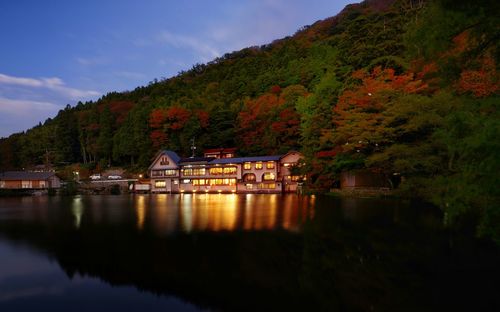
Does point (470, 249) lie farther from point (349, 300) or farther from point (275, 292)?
point (275, 292)

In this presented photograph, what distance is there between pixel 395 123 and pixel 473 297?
2723 cm

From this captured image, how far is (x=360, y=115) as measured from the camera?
116 ft

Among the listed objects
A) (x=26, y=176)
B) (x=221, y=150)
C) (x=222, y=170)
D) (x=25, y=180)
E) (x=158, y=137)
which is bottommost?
(x=25, y=180)

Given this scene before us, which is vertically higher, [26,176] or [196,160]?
[196,160]

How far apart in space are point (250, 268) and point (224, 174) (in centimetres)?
4252

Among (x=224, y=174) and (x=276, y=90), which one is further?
(x=276, y=90)

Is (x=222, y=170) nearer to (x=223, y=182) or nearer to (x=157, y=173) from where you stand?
(x=223, y=182)

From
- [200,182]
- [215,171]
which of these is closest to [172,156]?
[200,182]

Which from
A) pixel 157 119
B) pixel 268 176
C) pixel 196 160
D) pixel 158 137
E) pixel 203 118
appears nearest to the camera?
pixel 268 176

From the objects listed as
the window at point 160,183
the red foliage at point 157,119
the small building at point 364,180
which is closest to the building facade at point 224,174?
the window at point 160,183

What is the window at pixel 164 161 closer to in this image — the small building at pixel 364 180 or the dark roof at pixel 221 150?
the dark roof at pixel 221 150

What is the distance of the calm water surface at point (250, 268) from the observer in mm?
8242

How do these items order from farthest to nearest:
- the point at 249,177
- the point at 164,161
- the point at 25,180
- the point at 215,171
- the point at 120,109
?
the point at 120,109, the point at 25,180, the point at 164,161, the point at 215,171, the point at 249,177

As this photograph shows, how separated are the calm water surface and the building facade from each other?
3103 centimetres
